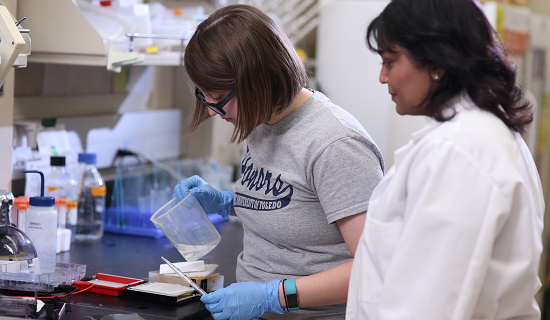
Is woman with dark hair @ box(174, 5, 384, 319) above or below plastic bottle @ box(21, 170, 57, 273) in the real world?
above

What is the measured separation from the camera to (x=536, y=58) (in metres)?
3.59

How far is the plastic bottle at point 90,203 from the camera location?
75.9 inches

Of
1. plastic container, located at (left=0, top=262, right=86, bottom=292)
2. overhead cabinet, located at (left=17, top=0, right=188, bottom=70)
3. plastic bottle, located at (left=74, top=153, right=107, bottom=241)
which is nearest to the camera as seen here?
plastic container, located at (left=0, top=262, right=86, bottom=292)

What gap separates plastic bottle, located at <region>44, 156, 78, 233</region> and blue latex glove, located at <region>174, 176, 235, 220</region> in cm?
47

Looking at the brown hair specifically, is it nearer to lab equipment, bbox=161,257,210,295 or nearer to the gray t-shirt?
the gray t-shirt

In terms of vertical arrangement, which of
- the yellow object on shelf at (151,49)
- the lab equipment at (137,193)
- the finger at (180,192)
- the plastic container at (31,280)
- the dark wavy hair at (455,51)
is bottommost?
the lab equipment at (137,193)

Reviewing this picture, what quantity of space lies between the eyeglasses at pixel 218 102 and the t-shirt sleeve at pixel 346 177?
250mm

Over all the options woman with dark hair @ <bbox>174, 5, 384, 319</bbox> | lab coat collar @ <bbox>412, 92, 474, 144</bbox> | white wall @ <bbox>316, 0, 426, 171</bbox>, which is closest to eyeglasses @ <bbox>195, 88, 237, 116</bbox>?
woman with dark hair @ <bbox>174, 5, 384, 319</bbox>

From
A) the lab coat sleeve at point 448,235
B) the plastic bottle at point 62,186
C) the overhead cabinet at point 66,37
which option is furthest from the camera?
the plastic bottle at point 62,186

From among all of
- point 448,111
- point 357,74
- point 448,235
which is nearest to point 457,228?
point 448,235

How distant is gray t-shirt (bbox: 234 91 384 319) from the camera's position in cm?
113

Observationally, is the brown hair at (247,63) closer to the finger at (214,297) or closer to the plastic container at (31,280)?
the finger at (214,297)

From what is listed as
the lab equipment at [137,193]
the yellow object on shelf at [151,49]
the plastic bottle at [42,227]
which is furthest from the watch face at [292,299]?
the yellow object on shelf at [151,49]

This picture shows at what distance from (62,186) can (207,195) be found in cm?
61
